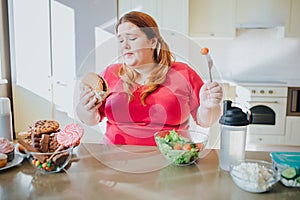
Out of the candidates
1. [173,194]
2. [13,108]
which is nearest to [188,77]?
[173,194]

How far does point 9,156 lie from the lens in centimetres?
97

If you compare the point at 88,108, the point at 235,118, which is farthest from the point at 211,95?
the point at 88,108

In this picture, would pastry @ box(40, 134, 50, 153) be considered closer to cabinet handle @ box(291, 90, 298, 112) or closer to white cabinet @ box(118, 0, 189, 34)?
white cabinet @ box(118, 0, 189, 34)

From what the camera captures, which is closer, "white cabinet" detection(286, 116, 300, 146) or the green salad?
the green salad

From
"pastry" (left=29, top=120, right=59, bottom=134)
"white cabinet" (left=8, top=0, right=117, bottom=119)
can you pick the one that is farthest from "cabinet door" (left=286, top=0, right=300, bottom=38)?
"pastry" (left=29, top=120, right=59, bottom=134)

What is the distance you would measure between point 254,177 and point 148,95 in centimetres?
66

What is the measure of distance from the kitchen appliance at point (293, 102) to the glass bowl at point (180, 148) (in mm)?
2186

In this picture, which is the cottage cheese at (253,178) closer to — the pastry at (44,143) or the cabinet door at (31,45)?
the pastry at (44,143)

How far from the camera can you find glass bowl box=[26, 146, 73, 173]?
2.88ft

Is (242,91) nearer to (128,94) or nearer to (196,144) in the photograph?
(128,94)

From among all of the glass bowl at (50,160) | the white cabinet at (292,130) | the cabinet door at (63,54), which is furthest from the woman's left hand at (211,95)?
the white cabinet at (292,130)

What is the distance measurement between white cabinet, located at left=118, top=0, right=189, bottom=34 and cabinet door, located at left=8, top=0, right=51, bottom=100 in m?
0.78

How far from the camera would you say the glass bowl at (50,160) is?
2.88ft

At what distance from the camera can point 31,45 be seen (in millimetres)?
2934
